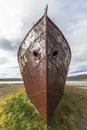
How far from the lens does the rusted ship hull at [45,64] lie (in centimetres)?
1352

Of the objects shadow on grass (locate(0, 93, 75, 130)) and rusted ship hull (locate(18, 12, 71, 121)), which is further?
rusted ship hull (locate(18, 12, 71, 121))

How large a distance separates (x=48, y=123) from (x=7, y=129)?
5.89ft

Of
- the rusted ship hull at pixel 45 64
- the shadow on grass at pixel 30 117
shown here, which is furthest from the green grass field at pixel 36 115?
the rusted ship hull at pixel 45 64

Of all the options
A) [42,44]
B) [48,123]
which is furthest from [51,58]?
[48,123]

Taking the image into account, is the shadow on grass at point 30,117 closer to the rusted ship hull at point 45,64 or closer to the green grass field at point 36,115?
the green grass field at point 36,115

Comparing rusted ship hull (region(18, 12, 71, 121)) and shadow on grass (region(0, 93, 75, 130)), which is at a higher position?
rusted ship hull (region(18, 12, 71, 121))

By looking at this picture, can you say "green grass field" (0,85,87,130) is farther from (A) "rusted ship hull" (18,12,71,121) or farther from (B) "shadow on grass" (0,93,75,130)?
(A) "rusted ship hull" (18,12,71,121)

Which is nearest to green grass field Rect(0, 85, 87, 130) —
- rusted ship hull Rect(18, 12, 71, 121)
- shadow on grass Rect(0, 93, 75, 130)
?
shadow on grass Rect(0, 93, 75, 130)

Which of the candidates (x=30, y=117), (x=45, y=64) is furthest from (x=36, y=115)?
(x=45, y=64)

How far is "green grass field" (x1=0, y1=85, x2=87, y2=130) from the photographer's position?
530 inches

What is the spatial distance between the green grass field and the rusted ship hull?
1.39 ft

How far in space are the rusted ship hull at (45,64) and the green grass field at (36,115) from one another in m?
0.42

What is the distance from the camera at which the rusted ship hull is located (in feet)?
44.4

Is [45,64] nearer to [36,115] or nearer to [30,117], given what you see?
[36,115]
